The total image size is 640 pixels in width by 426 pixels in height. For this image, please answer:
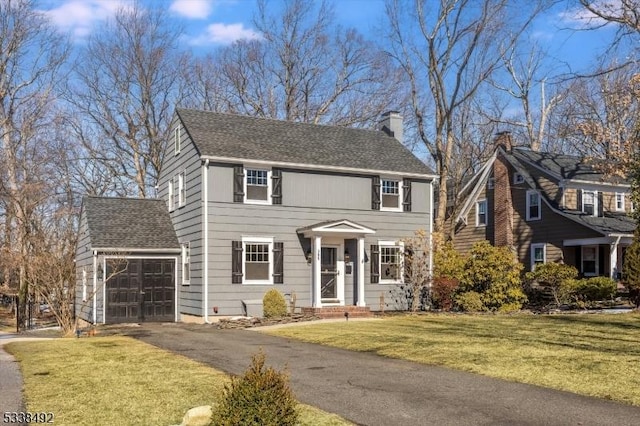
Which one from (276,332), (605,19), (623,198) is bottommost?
(276,332)

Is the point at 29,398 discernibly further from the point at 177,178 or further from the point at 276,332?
the point at 177,178

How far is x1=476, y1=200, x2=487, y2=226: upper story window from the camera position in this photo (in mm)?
36688

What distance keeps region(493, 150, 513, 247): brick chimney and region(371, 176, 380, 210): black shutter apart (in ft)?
36.6

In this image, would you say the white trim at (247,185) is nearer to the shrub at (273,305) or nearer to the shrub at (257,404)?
the shrub at (273,305)

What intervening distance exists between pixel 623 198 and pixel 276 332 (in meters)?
23.8

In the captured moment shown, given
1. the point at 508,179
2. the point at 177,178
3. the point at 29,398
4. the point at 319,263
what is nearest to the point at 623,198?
the point at 508,179

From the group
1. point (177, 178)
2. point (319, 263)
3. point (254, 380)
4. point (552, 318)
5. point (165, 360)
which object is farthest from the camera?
point (177, 178)

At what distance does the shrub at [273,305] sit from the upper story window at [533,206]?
16537 mm

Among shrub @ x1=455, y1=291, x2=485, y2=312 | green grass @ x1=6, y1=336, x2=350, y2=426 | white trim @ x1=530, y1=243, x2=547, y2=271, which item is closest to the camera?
green grass @ x1=6, y1=336, x2=350, y2=426

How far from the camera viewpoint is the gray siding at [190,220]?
23297 millimetres

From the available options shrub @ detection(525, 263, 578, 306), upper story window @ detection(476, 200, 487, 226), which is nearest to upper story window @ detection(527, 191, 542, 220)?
upper story window @ detection(476, 200, 487, 226)

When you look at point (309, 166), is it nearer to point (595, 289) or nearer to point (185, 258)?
point (185, 258)

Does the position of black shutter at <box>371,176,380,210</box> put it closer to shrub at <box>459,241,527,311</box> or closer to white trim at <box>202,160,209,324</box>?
shrub at <box>459,241,527,311</box>

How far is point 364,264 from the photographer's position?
1005 inches
